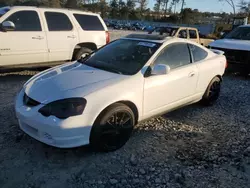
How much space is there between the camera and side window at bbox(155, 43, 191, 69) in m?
4.27

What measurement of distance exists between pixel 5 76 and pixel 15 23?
151 cm

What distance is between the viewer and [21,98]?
3645 millimetres

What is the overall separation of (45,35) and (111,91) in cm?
444

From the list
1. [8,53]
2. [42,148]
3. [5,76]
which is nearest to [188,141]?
[42,148]

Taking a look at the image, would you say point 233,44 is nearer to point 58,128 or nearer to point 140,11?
point 58,128

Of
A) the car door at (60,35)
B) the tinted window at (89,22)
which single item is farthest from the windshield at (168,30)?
the car door at (60,35)

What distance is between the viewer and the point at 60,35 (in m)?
7.38

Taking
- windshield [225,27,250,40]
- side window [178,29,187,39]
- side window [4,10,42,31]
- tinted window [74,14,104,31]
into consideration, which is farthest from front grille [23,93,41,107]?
side window [178,29,187,39]

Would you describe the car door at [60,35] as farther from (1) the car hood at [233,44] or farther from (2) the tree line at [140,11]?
(2) the tree line at [140,11]

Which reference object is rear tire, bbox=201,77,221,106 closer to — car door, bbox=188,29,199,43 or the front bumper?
the front bumper

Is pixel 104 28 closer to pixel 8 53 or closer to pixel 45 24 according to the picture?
pixel 45 24

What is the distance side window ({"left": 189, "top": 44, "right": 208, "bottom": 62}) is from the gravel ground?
121 cm

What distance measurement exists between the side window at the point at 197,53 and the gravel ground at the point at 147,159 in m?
1.21

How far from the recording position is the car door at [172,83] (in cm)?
399
